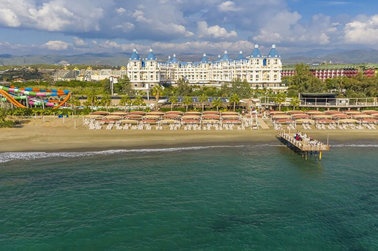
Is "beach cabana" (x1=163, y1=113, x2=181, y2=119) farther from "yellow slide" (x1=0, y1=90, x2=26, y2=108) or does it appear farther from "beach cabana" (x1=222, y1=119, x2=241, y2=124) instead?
"yellow slide" (x1=0, y1=90, x2=26, y2=108)

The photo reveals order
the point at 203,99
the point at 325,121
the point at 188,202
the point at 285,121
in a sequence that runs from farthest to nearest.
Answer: the point at 203,99 → the point at 325,121 → the point at 285,121 → the point at 188,202

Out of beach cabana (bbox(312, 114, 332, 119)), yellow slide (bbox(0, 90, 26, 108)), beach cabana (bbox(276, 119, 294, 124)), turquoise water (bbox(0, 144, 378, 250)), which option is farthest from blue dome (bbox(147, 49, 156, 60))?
A: turquoise water (bbox(0, 144, 378, 250))

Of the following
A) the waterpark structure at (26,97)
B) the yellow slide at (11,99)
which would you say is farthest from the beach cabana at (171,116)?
the yellow slide at (11,99)

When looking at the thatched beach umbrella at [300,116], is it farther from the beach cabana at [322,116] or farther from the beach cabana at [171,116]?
the beach cabana at [171,116]

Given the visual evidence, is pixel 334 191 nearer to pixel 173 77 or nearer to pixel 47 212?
pixel 47 212

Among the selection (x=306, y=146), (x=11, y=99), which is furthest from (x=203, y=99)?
(x=11, y=99)

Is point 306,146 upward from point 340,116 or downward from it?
downward

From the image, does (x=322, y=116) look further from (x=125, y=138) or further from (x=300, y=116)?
(x=125, y=138)
